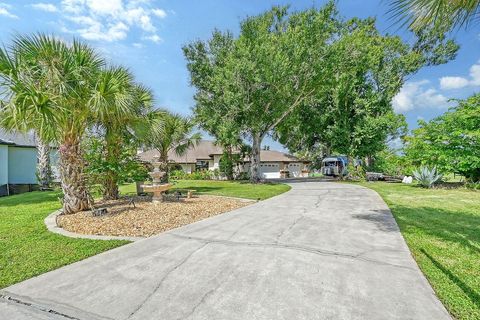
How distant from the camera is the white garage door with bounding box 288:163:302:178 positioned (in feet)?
142

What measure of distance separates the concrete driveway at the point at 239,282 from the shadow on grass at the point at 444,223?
110 centimetres

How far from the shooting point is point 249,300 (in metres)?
3.04

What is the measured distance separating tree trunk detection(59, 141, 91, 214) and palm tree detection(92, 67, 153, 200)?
36.8 inches

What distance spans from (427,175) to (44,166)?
A: 24.2 m

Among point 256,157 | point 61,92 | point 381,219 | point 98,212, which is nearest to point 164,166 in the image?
point 98,212

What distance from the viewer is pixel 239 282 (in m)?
3.48

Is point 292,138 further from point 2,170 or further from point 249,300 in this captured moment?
point 249,300

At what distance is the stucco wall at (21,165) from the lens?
63.2ft

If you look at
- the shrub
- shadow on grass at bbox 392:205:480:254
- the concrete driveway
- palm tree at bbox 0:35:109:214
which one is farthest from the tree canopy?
the concrete driveway

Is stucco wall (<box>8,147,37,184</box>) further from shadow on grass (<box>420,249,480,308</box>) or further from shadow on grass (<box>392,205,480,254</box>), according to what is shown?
shadow on grass (<box>420,249,480,308</box>)

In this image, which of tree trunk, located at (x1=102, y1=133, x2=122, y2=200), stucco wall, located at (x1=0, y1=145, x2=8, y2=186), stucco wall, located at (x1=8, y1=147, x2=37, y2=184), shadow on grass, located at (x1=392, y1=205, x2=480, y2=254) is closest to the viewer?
shadow on grass, located at (x1=392, y1=205, x2=480, y2=254)

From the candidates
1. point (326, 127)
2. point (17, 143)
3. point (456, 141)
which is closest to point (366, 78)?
point (326, 127)

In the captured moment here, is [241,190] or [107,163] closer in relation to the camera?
[107,163]

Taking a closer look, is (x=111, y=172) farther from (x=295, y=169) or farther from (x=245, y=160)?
(x=295, y=169)
